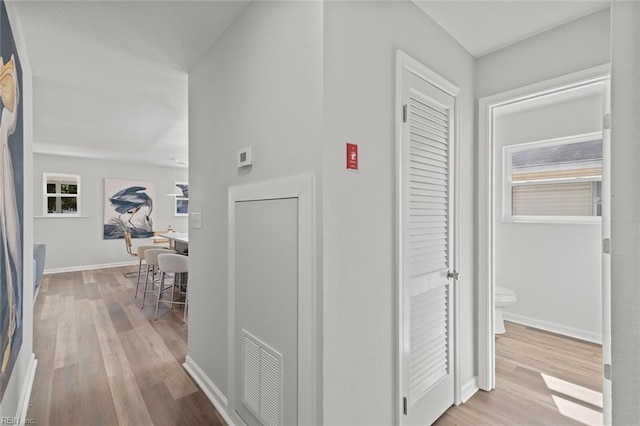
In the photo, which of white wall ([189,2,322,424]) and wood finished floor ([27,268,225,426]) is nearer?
white wall ([189,2,322,424])

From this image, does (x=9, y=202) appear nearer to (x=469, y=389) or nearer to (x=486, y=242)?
(x=486, y=242)

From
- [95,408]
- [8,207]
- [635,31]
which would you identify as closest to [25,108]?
[8,207]

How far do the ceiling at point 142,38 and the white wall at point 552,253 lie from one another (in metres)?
1.64

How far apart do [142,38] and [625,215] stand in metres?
2.63

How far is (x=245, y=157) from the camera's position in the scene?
70.5 inches

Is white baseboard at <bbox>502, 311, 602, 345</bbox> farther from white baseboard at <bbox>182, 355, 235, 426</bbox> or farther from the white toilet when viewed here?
white baseboard at <bbox>182, 355, 235, 426</bbox>

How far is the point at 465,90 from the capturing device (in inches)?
88.6

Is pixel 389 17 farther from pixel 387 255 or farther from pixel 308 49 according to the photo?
pixel 387 255

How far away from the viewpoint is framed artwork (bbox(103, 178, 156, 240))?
23.1 feet

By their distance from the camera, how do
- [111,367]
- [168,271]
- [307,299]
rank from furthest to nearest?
[168,271] < [111,367] < [307,299]

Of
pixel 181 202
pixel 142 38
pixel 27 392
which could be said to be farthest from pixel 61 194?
pixel 142 38

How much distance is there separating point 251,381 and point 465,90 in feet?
7.99

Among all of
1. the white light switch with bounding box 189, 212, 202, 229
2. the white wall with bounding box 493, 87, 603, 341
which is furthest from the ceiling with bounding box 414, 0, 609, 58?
the white light switch with bounding box 189, 212, 202, 229

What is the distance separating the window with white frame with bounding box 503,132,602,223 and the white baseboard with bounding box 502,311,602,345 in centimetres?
116
